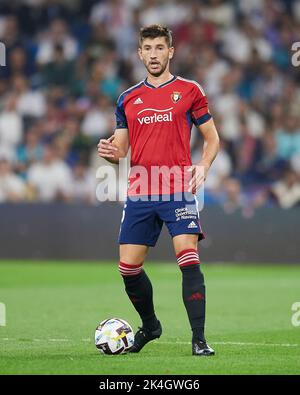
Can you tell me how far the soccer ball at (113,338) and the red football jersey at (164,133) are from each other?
1074 mm

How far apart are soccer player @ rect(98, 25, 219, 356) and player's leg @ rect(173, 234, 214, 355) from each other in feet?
0.04

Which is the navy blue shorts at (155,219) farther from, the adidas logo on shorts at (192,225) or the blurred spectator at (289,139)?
the blurred spectator at (289,139)

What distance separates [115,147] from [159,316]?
10.8ft

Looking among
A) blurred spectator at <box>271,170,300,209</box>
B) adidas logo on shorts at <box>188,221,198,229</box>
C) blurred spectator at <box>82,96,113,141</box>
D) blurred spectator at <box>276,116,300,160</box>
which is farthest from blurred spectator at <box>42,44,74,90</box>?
adidas logo on shorts at <box>188,221,198,229</box>

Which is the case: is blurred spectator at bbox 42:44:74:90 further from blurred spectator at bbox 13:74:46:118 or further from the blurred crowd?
blurred spectator at bbox 13:74:46:118

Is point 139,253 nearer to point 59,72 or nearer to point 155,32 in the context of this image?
point 155,32

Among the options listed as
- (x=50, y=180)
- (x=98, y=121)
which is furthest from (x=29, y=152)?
(x=98, y=121)

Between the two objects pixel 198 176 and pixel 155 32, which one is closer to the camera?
pixel 198 176

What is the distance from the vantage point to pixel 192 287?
814 cm

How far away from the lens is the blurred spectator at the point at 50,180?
19422 millimetres

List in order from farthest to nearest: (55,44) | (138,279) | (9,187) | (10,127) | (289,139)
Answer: (55,44) < (10,127) < (289,139) < (9,187) < (138,279)

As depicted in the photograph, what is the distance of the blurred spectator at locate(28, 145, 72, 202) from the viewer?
19422mm

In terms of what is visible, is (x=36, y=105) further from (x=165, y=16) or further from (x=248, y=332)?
(x=248, y=332)

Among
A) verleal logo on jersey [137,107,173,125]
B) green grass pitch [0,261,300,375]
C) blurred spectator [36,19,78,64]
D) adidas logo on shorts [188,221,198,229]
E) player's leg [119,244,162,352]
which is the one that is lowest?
green grass pitch [0,261,300,375]
